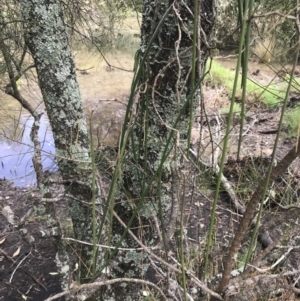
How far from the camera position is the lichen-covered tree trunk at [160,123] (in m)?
Answer: 0.82

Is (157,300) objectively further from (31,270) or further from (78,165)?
(31,270)

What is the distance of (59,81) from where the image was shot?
53.1 inches

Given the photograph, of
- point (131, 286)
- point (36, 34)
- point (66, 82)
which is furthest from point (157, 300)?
point (36, 34)

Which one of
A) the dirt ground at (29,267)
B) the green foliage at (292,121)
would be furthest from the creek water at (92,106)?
the green foliage at (292,121)

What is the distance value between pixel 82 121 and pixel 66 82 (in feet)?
0.59

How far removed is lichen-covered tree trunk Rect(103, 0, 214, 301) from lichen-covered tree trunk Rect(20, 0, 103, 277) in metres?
0.21

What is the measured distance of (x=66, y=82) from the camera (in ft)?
4.48

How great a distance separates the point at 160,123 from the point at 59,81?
46cm

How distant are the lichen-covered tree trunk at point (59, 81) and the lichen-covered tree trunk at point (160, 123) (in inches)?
8.4

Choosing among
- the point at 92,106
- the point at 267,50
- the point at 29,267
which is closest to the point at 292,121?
the point at 92,106

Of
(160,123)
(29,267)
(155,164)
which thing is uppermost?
(160,123)

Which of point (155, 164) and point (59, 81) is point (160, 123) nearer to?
point (155, 164)

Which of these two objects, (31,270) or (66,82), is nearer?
(66,82)

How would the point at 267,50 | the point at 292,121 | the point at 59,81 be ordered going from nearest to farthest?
the point at 267,50 < the point at 59,81 < the point at 292,121
